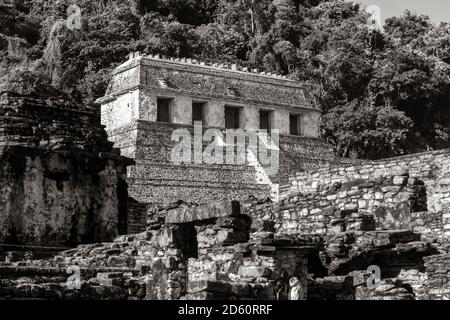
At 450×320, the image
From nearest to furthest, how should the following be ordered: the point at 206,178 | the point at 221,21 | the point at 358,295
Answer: the point at 358,295, the point at 206,178, the point at 221,21

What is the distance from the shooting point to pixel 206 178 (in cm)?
3800

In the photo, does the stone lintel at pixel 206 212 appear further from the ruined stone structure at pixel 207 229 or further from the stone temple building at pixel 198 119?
the stone temple building at pixel 198 119

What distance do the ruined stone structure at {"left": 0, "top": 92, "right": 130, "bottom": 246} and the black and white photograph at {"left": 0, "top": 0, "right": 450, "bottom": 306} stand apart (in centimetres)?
3

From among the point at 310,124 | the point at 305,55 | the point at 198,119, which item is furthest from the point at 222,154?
the point at 305,55

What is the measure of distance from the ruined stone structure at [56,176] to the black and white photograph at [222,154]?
3 cm

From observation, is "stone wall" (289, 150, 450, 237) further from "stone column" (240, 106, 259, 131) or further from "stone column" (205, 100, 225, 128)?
"stone column" (240, 106, 259, 131)

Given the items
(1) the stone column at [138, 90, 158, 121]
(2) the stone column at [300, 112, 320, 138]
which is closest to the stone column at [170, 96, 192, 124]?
(1) the stone column at [138, 90, 158, 121]

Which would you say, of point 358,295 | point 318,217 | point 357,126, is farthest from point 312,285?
point 357,126

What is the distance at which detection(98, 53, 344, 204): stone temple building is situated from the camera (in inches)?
1462

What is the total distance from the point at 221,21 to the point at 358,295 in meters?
47.9

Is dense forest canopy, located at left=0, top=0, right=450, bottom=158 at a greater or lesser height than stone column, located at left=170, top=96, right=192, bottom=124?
greater

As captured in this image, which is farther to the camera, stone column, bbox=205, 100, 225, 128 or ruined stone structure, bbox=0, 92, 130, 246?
stone column, bbox=205, 100, 225, 128
